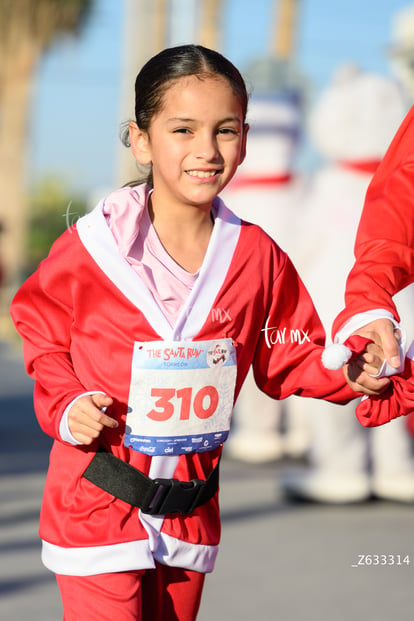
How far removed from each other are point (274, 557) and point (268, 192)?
2.48m

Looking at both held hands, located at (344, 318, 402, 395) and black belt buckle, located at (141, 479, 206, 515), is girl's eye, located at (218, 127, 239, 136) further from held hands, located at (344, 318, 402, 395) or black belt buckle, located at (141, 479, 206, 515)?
black belt buckle, located at (141, 479, 206, 515)

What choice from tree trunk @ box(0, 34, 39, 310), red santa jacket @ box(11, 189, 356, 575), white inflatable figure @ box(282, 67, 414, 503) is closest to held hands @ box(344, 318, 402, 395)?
red santa jacket @ box(11, 189, 356, 575)

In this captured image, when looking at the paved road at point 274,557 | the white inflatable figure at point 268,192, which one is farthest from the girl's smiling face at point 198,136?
the white inflatable figure at point 268,192

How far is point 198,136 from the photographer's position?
7.25 ft

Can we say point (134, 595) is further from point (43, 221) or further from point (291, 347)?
point (43, 221)

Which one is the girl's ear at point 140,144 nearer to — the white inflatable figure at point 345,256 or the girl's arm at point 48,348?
the girl's arm at point 48,348

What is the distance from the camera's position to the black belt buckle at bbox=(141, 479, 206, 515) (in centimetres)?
222

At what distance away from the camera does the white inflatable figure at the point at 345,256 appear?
206 inches

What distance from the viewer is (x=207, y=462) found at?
2352mm

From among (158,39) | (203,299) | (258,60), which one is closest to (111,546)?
(203,299)

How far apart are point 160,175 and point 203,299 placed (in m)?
0.28

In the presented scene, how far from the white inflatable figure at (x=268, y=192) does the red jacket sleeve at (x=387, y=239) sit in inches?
150

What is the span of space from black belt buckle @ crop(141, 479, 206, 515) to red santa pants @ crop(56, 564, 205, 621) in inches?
5.2

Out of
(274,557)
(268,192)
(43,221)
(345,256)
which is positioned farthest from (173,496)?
(43,221)
